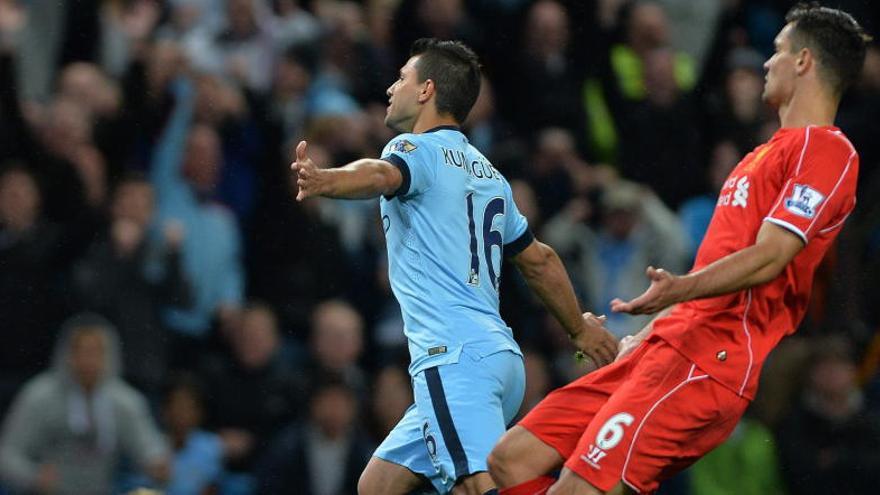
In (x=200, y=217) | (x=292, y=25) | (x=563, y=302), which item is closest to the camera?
(x=563, y=302)

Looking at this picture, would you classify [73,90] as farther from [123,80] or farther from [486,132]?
[486,132]

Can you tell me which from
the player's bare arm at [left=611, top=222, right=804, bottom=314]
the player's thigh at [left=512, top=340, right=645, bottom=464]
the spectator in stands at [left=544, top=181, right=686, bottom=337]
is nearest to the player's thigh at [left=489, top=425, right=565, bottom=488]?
the player's thigh at [left=512, top=340, right=645, bottom=464]

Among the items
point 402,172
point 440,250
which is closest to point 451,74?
point 402,172

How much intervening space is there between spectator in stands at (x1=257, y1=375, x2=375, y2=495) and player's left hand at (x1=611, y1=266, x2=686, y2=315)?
401cm

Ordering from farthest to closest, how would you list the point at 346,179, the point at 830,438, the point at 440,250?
1. the point at 830,438
2. the point at 440,250
3. the point at 346,179

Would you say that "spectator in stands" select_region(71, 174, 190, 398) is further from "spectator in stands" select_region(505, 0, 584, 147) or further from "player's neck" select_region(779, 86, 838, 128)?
"player's neck" select_region(779, 86, 838, 128)

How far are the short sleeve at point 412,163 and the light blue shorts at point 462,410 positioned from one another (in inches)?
23.7

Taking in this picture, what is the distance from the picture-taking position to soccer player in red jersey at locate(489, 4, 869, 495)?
17.5ft

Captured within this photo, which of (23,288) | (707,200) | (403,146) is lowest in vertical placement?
(707,200)

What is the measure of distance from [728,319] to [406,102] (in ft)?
4.77

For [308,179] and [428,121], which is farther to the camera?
[428,121]

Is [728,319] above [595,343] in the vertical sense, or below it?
below

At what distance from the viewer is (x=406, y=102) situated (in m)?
6.01

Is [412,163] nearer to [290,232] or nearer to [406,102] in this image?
[406,102]
